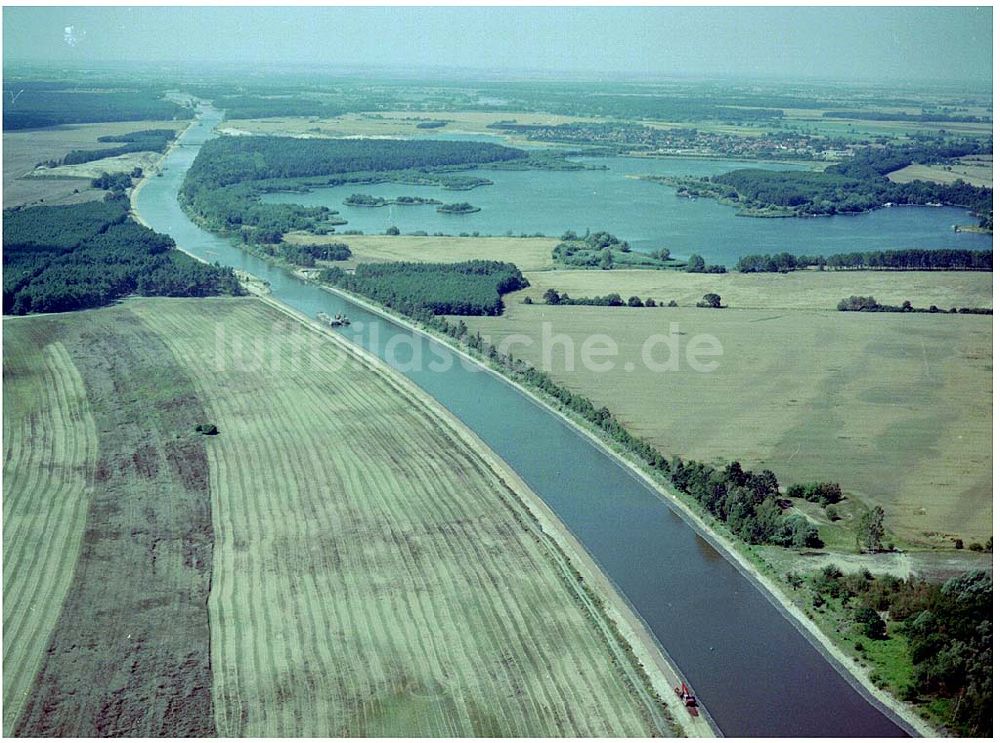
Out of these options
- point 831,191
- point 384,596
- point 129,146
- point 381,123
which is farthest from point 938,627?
point 381,123

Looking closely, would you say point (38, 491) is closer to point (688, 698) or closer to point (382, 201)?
point (688, 698)

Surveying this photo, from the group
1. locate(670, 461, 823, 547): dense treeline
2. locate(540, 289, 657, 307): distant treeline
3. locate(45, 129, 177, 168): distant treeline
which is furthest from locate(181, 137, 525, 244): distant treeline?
locate(670, 461, 823, 547): dense treeline

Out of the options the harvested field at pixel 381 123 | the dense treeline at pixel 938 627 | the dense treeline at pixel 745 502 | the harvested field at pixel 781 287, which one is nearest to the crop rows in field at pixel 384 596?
the dense treeline at pixel 745 502

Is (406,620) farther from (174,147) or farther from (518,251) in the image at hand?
(174,147)

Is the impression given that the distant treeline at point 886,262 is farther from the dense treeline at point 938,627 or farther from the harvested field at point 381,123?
the harvested field at point 381,123

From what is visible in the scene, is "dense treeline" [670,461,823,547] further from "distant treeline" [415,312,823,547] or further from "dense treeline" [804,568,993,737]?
"dense treeline" [804,568,993,737]

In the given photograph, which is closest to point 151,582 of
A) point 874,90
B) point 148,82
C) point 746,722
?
point 746,722
